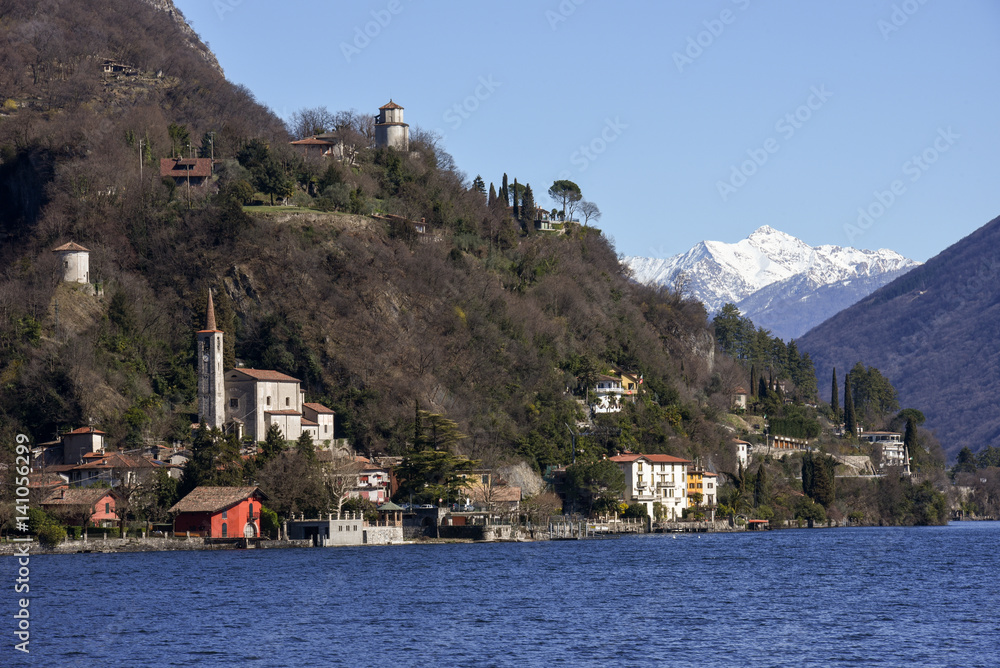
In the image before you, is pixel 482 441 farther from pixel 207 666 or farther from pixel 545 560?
pixel 207 666

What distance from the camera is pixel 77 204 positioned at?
10581cm

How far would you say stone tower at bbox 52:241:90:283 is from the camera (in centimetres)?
9819

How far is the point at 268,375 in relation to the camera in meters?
95.4

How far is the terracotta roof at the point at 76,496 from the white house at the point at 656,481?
46.3m

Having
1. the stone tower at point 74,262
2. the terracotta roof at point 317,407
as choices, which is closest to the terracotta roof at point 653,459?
the terracotta roof at point 317,407

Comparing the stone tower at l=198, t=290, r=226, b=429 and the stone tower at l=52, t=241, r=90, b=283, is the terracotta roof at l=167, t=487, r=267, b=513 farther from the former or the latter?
the stone tower at l=52, t=241, r=90, b=283

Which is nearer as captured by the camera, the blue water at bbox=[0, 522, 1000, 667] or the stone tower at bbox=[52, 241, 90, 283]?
the blue water at bbox=[0, 522, 1000, 667]

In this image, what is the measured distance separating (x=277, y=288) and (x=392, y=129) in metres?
35.1

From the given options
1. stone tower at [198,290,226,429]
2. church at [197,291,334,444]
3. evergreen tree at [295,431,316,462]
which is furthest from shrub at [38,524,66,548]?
church at [197,291,334,444]

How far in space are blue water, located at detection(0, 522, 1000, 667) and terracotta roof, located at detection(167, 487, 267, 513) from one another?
3.60 metres

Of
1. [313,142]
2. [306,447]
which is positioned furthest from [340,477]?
[313,142]

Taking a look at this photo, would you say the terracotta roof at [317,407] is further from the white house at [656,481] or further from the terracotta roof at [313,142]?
the terracotta roof at [313,142]

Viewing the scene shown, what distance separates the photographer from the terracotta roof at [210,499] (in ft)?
255

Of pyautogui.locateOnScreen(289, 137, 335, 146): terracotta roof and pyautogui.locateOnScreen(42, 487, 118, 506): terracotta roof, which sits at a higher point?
pyautogui.locateOnScreen(289, 137, 335, 146): terracotta roof
